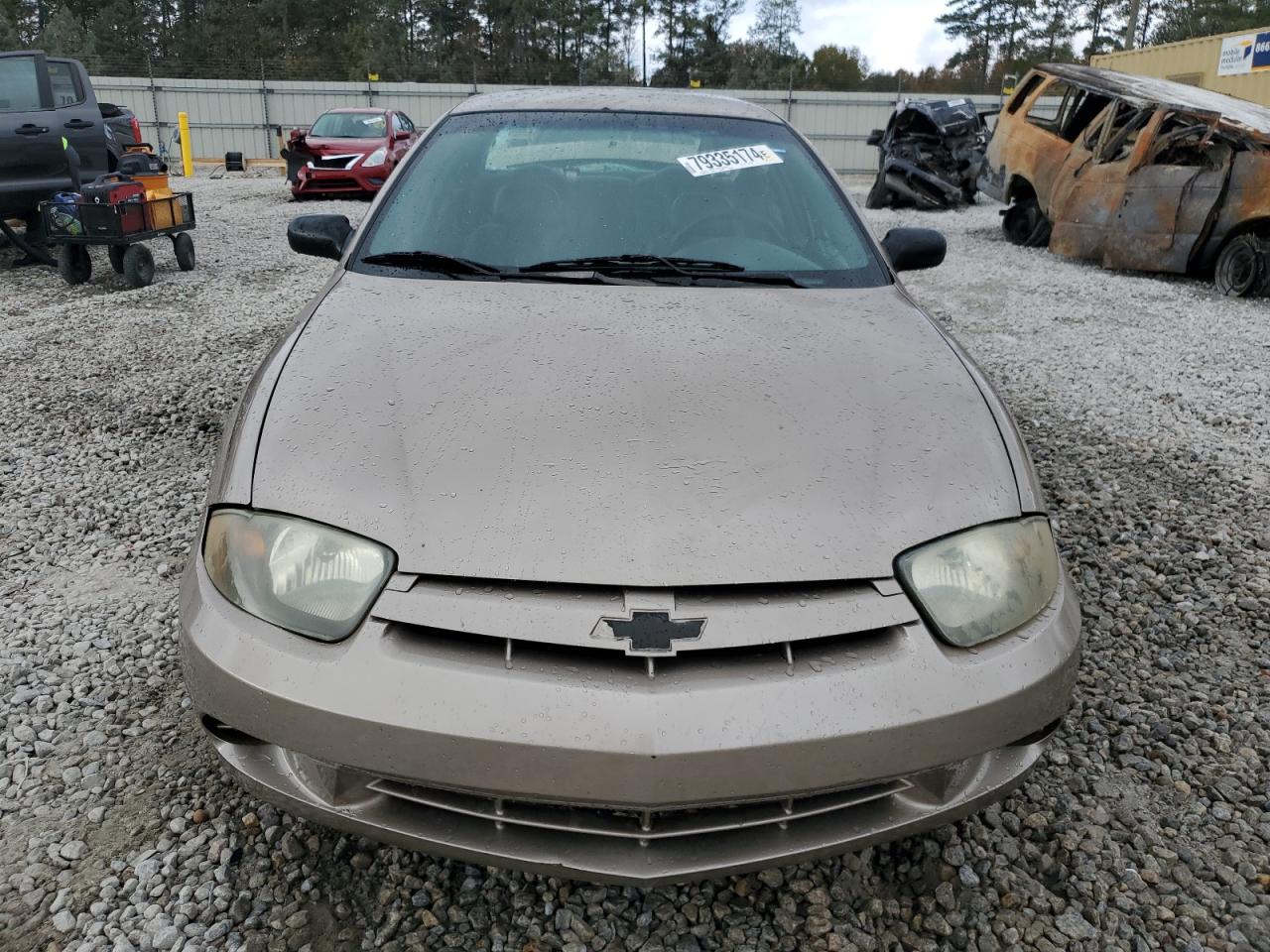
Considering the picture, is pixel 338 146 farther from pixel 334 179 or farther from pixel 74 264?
pixel 74 264

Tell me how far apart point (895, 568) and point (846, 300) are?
1.00m

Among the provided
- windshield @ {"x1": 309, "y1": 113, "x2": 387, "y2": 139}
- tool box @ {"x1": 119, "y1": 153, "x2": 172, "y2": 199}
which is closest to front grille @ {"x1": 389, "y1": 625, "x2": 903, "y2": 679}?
tool box @ {"x1": 119, "y1": 153, "x2": 172, "y2": 199}

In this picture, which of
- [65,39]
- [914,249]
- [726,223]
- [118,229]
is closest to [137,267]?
[118,229]

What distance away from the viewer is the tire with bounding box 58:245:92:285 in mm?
7191

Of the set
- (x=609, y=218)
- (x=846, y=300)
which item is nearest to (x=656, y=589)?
(x=846, y=300)

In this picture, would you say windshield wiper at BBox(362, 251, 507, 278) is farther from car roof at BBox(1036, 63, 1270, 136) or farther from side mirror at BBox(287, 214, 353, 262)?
car roof at BBox(1036, 63, 1270, 136)

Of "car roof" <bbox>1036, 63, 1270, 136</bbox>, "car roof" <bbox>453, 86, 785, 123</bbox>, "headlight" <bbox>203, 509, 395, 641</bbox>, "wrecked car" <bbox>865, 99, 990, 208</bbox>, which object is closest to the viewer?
"headlight" <bbox>203, 509, 395, 641</bbox>

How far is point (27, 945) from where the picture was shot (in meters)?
1.59

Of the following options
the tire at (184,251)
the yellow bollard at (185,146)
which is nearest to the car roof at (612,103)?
the tire at (184,251)

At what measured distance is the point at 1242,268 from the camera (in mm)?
7301

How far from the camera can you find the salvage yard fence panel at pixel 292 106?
23906 millimetres

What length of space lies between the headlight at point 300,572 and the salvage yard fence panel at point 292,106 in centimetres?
2452

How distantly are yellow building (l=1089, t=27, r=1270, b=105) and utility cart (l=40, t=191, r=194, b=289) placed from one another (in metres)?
18.3

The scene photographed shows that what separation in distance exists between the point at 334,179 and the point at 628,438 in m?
13.2
